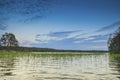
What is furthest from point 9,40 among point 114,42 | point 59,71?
point 59,71

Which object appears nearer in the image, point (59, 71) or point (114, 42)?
point (59, 71)

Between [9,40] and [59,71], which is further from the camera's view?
[9,40]

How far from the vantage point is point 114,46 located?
108m

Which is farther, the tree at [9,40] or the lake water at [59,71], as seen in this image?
the tree at [9,40]

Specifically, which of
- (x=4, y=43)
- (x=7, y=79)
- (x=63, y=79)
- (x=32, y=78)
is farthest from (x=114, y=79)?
(x=4, y=43)

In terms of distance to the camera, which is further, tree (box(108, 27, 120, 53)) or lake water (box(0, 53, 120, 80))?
tree (box(108, 27, 120, 53))

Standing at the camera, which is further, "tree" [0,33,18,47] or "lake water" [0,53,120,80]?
"tree" [0,33,18,47]

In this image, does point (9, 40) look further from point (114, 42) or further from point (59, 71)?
point (59, 71)

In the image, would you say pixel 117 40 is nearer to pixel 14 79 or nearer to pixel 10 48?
pixel 10 48

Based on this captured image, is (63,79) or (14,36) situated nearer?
(63,79)

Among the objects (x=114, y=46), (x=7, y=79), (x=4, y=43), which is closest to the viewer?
(x=7, y=79)

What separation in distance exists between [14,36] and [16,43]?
354 centimetres

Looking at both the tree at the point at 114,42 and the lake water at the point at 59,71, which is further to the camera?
the tree at the point at 114,42

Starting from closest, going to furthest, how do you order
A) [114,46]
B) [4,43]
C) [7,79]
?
[7,79], [114,46], [4,43]
